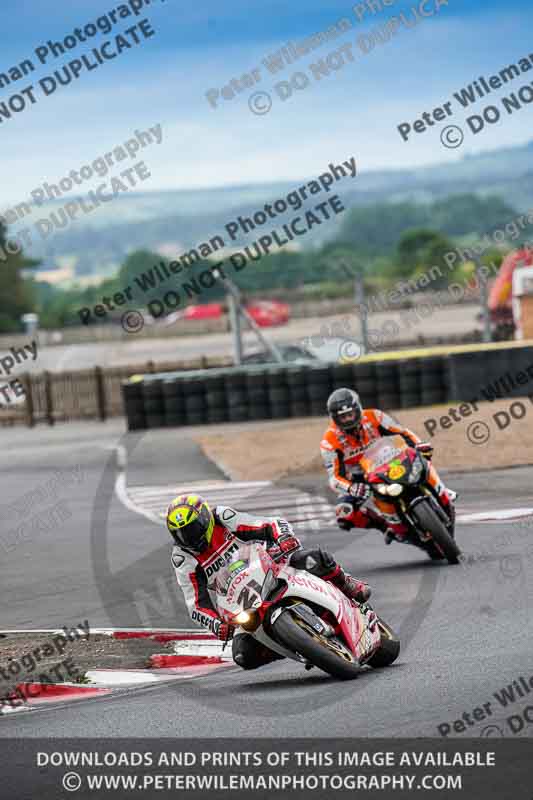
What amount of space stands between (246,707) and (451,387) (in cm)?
2195

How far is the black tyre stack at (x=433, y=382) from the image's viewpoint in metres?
A: 29.8

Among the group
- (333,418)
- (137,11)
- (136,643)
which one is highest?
(137,11)

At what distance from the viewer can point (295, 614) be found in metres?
8.32

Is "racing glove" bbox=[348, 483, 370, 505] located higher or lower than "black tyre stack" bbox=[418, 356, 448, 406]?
lower

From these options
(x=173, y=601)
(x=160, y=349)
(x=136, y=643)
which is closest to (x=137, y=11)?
(x=173, y=601)

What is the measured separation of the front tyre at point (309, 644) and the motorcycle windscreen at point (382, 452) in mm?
4675

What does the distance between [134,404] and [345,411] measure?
19408 millimetres

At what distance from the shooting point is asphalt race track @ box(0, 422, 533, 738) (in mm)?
7633

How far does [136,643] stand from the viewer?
433 inches

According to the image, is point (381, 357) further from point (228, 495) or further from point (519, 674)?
point (519, 674)

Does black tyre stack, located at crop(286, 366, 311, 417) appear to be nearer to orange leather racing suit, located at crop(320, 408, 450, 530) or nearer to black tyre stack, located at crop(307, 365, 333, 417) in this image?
black tyre stack, located at crop(307, 365, 333, 417)

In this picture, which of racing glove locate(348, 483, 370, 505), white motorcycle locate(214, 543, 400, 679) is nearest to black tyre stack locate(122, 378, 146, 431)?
racing glove locate(348, 483, 370, 505)

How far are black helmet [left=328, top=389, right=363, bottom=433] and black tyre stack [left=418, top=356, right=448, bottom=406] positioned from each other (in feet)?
54.6

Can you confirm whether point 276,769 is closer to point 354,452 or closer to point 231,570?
point 231,570
